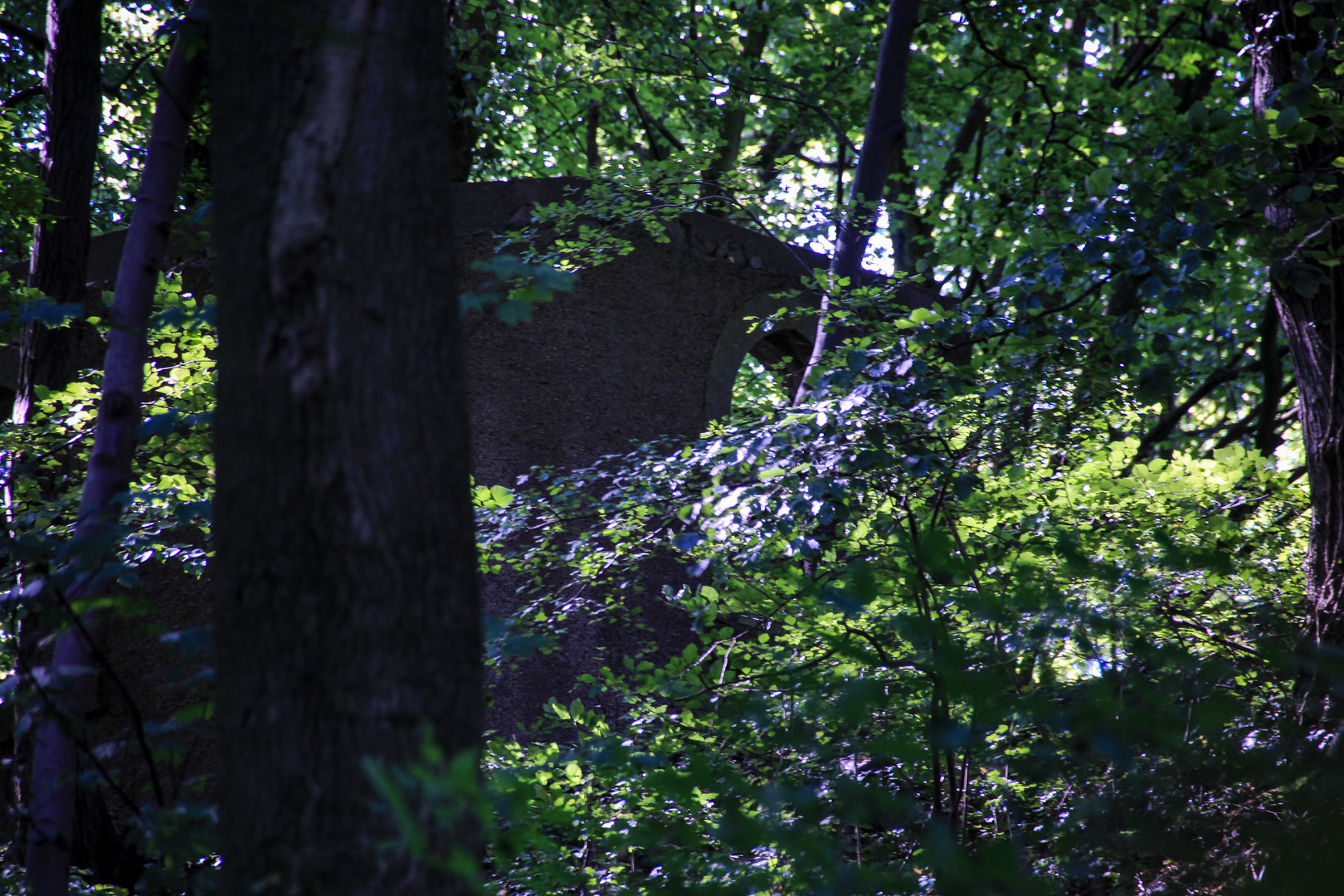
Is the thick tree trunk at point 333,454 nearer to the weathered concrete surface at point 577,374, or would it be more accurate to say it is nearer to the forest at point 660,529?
the forest at point 660,529

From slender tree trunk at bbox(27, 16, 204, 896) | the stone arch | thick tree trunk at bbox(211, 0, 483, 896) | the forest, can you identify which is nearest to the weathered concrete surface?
the stone arch

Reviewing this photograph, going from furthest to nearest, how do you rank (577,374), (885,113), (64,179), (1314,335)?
(577,374) → (885,113) → (64,179) → (1314,335)

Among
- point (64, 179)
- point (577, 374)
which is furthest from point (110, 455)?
point (577, 374)

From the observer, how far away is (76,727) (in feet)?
5.43

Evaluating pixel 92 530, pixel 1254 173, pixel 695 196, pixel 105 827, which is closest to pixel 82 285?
pixel 105 827

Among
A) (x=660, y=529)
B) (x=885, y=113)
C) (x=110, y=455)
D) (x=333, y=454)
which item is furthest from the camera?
(x=885, y=113)

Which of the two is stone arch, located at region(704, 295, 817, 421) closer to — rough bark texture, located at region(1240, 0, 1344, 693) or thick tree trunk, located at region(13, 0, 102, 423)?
rough bark texture, located at region(1240, 0, 1344, 693)

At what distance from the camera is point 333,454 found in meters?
1.13

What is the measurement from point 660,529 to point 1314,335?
2.67 m

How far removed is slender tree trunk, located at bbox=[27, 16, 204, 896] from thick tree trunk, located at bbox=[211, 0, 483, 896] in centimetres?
68

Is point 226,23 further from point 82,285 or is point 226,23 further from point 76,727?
point 82,285

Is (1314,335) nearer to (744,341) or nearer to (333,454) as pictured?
(333,454)

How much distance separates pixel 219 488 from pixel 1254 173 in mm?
3443

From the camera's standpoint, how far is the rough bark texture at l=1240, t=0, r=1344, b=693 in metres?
3.00
